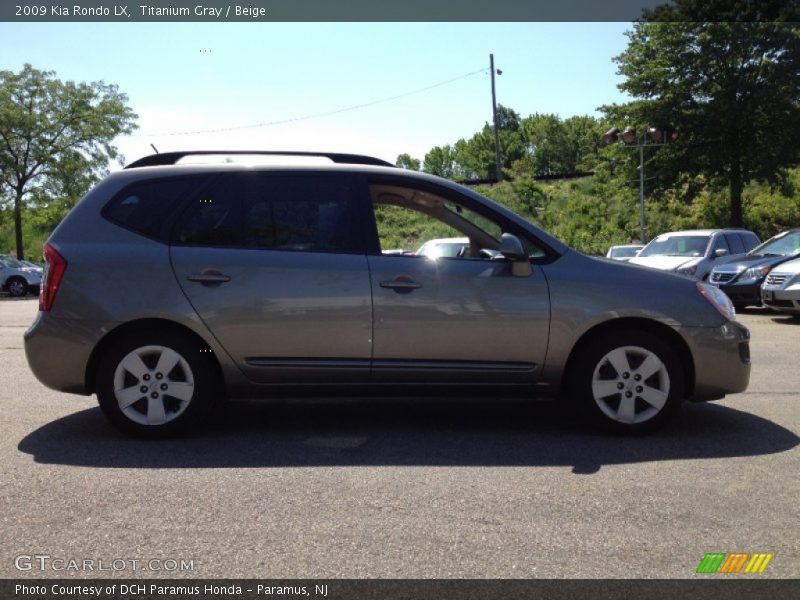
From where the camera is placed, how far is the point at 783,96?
33562 millimetres

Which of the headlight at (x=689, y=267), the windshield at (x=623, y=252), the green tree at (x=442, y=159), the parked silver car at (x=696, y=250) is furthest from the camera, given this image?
the green tree at (x=442, y=159)

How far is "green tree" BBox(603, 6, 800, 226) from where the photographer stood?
3359 cm

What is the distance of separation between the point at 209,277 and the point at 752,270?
1269cm

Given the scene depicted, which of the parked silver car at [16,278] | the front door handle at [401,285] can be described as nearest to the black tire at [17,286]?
the parked silver car at [16,278]

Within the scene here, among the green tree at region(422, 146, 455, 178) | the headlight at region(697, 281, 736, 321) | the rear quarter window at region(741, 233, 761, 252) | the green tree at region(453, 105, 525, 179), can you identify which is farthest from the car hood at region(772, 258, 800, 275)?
the green tree at region(422, 146, 455, 178)

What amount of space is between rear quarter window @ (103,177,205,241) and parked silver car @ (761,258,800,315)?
10699 millimetres

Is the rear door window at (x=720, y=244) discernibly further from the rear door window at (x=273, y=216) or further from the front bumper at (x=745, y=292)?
the rear door window at (x=273, y=216)

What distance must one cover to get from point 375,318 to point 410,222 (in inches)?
43.9

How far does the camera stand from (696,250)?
1755 centimetres

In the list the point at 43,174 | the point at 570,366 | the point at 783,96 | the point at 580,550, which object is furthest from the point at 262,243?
the point at 43,174

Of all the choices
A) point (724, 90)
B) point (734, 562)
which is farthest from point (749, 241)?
point (724, 90)

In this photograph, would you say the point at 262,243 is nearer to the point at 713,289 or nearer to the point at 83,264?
the point at 83,264

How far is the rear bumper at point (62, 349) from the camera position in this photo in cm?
530

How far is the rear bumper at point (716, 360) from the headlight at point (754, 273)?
1070 centimetres
